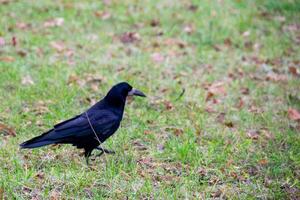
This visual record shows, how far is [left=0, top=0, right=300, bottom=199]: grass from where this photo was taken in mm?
5156

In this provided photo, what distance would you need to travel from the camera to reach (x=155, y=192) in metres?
4.85

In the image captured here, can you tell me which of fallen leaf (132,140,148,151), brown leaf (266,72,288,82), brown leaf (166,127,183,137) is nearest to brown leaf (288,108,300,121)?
brown leaf (266,72,288,82)

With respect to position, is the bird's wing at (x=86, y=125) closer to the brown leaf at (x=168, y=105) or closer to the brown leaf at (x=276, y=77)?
the brown leaf at (x=168, y=105)

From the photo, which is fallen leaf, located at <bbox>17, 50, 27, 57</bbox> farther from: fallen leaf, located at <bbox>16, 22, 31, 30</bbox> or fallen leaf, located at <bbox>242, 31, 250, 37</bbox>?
fallen leaf, located at <bbox>242, 31, 250, 37</bbox>

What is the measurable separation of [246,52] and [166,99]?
2.63 meters

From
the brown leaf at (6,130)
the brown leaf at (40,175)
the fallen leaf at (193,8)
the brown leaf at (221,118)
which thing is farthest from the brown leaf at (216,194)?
the fallen leaf at (193,8)

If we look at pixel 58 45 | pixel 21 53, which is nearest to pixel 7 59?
pixel 21 53

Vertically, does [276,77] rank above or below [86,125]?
below

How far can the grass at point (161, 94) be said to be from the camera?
16.9 ft

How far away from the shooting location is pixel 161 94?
7.64 meters

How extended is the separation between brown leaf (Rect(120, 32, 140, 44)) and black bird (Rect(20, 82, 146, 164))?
3755 millimetres

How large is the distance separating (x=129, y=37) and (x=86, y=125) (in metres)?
4.22

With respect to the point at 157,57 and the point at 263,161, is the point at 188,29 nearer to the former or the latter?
the point at 157,57

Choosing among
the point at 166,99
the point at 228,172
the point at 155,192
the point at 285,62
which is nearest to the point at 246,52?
the point at 285,62
